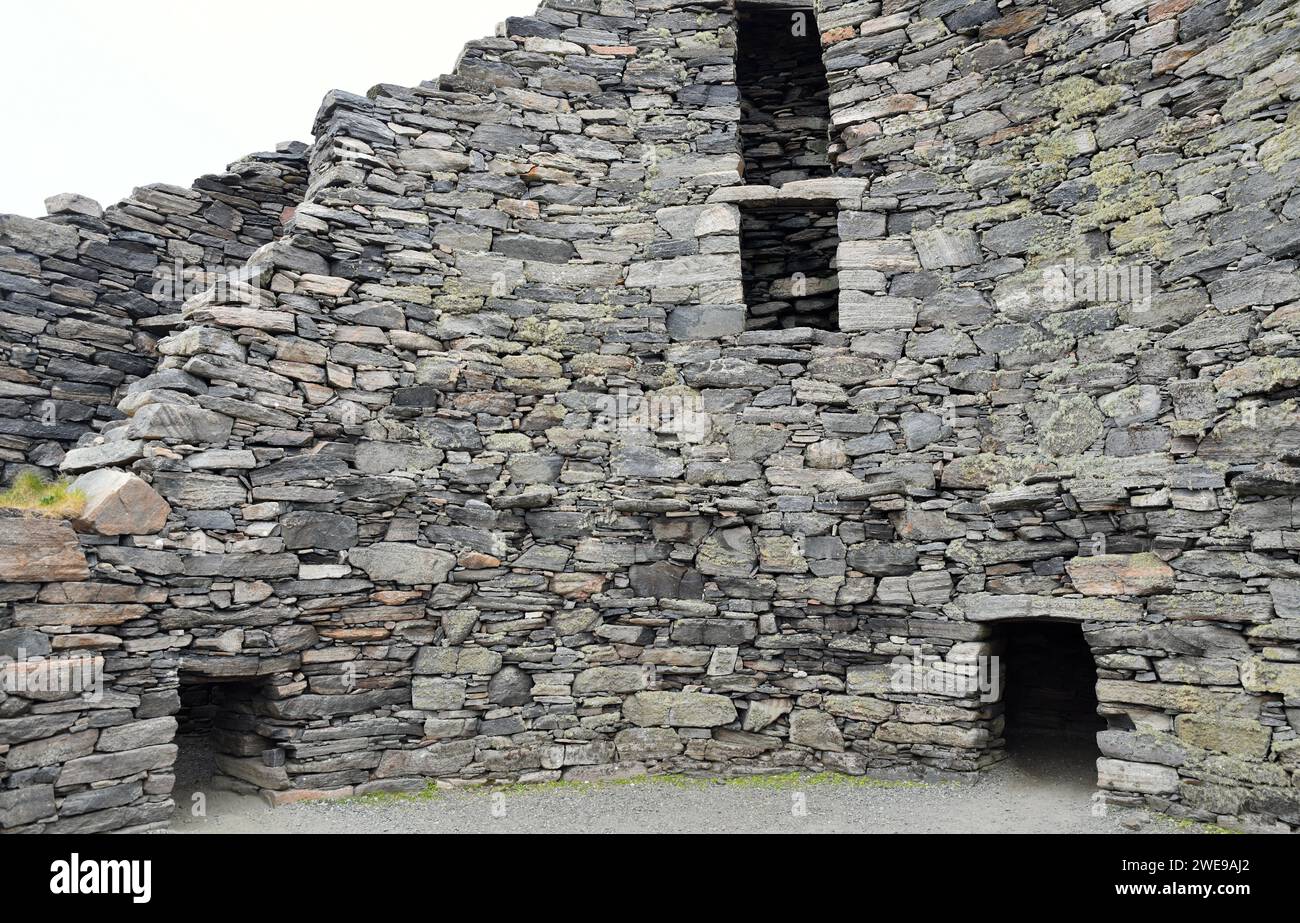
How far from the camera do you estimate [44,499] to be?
275 inches

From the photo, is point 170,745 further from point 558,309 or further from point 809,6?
point 809,6

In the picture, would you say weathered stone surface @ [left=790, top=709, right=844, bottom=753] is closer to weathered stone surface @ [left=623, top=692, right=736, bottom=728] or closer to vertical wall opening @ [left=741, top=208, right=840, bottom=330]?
weathered stone surface @ [left=623, top=692, right=736, bottom=728]

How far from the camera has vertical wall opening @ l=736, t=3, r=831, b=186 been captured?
33.2 ft

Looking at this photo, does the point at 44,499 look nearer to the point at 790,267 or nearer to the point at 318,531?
the point at 318,531

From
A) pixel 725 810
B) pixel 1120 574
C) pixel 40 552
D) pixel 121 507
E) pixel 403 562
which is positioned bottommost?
pixel 725 810

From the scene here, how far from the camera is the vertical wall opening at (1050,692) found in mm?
8602

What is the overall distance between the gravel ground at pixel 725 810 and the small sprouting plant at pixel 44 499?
250cm

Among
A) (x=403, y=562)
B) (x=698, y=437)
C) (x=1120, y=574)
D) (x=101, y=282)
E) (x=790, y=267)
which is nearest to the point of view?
(x=1120, y=574)

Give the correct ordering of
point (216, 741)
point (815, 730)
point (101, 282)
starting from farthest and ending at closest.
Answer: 1. point (101, 282)
2. point (815, 730)
3. point (216, 741)

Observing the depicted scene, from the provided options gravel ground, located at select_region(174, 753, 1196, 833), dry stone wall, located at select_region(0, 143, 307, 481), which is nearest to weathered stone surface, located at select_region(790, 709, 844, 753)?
gravel ground, located at select_region(174, 753, 1196, 833)

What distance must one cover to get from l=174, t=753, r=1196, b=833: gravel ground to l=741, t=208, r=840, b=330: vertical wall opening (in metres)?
4.52

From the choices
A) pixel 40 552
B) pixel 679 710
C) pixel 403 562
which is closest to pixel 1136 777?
pixel 679 710

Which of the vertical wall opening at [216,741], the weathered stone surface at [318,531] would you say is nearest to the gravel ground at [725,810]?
the vertical wall opening at [216,741]

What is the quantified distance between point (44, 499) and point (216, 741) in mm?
2466
